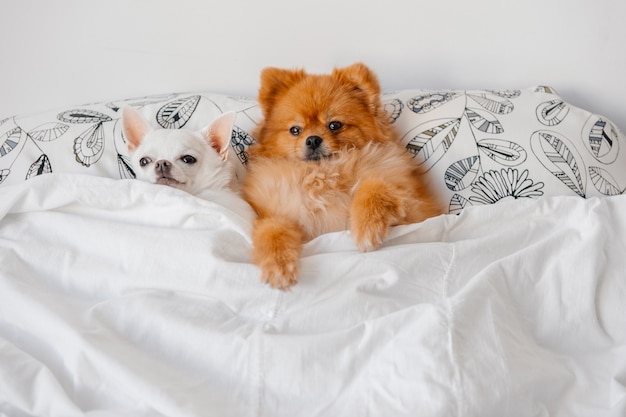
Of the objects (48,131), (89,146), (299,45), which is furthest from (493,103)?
(48,131)

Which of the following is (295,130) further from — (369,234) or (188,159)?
(369,234)

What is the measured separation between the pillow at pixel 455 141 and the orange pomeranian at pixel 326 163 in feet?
0.30

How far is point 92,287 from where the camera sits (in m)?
1.47

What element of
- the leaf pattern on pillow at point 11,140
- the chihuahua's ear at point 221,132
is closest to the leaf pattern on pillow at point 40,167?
the leaf pattern on pillow at point 11,140

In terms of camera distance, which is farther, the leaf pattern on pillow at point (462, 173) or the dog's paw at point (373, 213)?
the leaf pattern on pillow at point (462, 173)

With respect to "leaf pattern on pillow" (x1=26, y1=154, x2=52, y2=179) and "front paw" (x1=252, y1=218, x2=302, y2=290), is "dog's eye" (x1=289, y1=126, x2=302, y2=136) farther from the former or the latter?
"leaf pattern on pillow" (x1=26, y1=154, x2=52, y2=179)

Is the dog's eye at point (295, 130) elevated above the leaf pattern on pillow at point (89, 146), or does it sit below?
above

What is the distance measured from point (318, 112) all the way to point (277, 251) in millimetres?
582

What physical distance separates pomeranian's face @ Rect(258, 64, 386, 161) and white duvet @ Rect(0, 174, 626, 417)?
0.32 meters

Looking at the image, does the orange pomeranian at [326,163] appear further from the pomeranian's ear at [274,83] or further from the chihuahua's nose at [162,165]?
the chihuahua's nose at [162,165]

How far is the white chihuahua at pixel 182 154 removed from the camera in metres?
1.69

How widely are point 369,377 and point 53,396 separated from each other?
664mm

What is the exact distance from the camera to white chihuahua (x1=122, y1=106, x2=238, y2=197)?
169 cm

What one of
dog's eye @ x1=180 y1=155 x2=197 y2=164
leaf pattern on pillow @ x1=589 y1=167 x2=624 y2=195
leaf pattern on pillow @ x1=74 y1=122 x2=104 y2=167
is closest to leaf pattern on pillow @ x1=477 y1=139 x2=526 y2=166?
leaf pattern on pillow @ x1=589 y1=167 x2=624 y2=195
